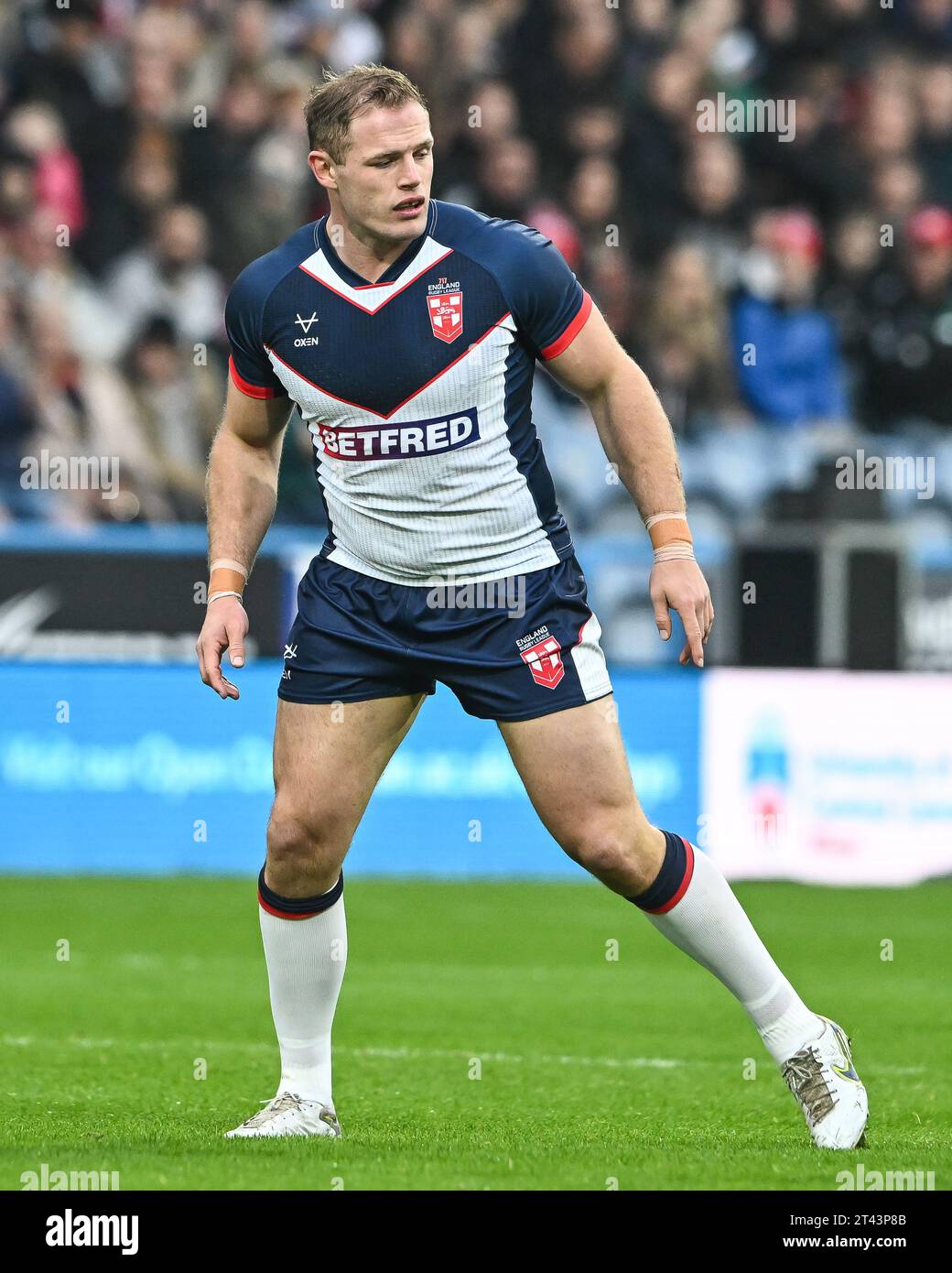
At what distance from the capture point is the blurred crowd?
13.0 meters

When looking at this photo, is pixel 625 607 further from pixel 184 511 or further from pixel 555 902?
pixel 184 511

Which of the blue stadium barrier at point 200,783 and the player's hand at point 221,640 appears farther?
the blue stadium barrier at point 200,783

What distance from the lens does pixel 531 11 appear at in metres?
14.8

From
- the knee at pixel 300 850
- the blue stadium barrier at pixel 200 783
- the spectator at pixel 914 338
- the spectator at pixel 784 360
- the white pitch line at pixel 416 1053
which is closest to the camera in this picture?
the knee at pixel 300 850

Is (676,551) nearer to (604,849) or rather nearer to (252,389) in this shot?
(604,849)

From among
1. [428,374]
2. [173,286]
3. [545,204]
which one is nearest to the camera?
[428,374]

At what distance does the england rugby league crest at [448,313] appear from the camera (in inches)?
192

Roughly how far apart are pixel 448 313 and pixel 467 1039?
3.03m

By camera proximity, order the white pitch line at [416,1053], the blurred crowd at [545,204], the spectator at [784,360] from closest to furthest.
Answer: the white pitch line at [416,1053] → the blurred crowd at [545,204] → the spectator at [784,360]

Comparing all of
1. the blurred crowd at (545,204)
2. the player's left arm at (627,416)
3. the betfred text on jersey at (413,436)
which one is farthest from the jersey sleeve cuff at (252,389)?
the blurred crowd at (545,204)

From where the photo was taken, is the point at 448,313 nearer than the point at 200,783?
Yes

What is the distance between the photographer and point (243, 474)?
525 centimetres

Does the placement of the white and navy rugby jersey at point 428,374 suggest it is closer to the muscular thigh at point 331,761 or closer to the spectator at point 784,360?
the muscular thigh at point 331,761

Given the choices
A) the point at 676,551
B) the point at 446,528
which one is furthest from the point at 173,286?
the point at 676,551
